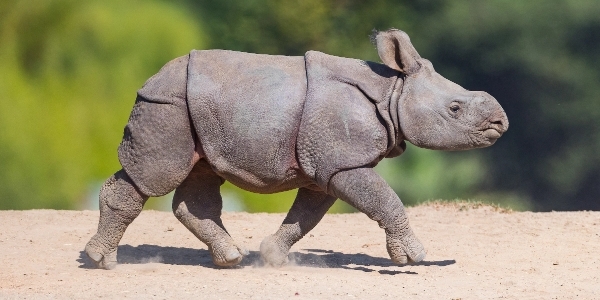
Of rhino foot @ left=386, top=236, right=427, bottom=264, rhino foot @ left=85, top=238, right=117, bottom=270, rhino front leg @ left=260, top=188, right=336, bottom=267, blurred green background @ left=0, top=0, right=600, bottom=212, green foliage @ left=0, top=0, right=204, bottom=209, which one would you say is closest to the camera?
rhino foot @ left=386, top=236, right=427, bottom=264

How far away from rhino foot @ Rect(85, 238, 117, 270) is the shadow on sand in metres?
0.20

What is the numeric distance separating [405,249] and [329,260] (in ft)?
4.03

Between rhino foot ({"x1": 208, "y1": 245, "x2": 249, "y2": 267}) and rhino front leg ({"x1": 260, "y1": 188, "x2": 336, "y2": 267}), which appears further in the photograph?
rhino front leg ({"x1": 260, "y1": 188, "x2": 336, "y2": 267})

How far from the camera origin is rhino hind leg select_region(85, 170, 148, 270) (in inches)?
337

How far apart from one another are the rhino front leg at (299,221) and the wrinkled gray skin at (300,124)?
0.97 ft

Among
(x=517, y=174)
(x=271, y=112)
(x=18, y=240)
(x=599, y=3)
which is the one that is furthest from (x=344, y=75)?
(x=599, y=3)

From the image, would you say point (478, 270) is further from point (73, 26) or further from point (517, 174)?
point (517, 174)

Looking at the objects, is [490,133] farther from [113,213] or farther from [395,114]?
[113,213]

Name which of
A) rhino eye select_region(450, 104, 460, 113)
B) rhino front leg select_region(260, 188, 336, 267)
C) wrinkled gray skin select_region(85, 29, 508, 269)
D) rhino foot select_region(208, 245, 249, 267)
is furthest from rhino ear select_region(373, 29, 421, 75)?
rhino foot select_region(208, 245, 249, 267)

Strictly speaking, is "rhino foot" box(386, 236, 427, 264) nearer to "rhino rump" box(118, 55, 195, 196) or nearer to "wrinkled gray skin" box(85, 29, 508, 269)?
"wrinkled gray skin" box(85, 29, 508, 269)

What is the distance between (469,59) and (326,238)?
15.5m

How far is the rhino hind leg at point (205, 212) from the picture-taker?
28.6 feet

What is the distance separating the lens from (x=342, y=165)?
8133mm

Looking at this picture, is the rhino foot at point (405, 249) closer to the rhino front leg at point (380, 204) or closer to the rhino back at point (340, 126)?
the rhino front leg at point (380, 204)
